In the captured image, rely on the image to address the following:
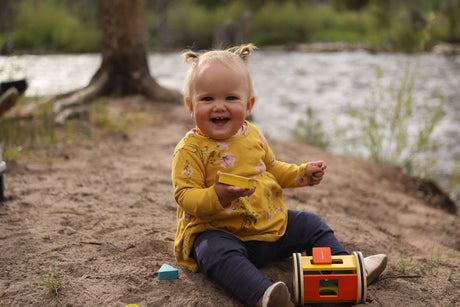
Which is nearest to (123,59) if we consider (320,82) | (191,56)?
(191,56)

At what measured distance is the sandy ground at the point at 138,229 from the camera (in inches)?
76.7

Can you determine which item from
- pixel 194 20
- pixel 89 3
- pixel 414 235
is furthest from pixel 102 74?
pixel 89 3

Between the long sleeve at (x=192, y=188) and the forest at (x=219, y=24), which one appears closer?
the long sleeve at (x=192, y=188)

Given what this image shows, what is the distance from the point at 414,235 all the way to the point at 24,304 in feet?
8.07

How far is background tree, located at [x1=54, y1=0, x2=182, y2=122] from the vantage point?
607 cm

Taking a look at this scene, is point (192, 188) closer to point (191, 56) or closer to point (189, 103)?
point (189, 103)

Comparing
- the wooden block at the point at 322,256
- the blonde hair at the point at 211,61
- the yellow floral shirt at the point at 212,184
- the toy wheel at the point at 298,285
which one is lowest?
the toy wheel at the point at 298,285

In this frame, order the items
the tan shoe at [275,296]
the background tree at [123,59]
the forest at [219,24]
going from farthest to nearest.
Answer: the forest at [219,24]
the background tree at [123,59]
the tan shoe at [275,296]

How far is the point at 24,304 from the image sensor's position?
180 centimetres

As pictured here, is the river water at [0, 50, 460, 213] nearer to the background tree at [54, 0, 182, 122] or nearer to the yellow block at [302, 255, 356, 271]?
the background tree at [54, 0, 182, 122]

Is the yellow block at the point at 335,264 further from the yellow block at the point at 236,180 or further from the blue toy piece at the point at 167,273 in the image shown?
the blue toy piece at the point at 167,273

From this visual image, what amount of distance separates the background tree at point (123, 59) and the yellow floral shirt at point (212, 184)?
4.24 m

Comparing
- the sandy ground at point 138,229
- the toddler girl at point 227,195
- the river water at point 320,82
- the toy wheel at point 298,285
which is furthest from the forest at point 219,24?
the toy wheel at point 298,285

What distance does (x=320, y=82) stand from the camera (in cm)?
1168
